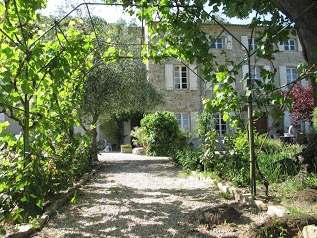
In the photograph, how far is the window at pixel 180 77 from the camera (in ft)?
57.7

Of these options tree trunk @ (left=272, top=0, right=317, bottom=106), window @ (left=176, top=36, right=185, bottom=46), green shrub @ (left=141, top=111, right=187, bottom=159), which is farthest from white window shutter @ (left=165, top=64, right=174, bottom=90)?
tree trunk @ (left=272, top=0, right=317, bottom=106)

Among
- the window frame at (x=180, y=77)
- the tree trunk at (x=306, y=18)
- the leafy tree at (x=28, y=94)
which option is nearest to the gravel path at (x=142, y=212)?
the leafy tree at (x=28, y=94)

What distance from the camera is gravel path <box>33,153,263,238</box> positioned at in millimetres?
3209

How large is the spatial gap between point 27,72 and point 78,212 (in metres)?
2.19

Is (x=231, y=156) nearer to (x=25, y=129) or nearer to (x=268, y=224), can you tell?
(x=268, y=224)

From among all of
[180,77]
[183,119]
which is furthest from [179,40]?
[180,77]

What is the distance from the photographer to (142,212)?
4.05 m

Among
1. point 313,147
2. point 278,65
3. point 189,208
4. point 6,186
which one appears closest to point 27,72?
point 6,186

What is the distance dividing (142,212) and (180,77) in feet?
46.3

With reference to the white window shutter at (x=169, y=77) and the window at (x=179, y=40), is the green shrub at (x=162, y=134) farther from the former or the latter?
the white window shutter at (x=169, y=77)

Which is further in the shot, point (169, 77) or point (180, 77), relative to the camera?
point (180, 77)

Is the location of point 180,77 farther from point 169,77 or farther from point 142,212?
point 142,212

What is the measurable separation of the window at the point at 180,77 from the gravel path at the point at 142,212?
11.5 meters

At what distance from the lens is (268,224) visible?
2738 mm
